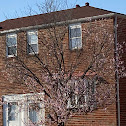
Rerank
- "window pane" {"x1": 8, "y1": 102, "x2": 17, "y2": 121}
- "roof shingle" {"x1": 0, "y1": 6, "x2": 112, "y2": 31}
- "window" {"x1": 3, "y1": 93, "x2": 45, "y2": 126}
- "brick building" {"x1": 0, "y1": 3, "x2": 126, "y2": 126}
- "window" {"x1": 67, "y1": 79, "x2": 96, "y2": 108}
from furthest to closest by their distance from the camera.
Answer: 1. "window pane" {"x1": 8, "y1": 102, "x2": 17, "y2": 121}
2. "window" {"x1": 3, "y1": 93, "x2": 45, "y2": 126}
3. "brick building" {"x1": 0, "y1": 3, "x2": 126, "y2": 126}
4. "roof shingle" {"x1": 0, "y1": 6, "x2": 112, "y2": 31}
5. "window" {"x1": 67, "y1": 79, "x2": 96, "y2": 108}

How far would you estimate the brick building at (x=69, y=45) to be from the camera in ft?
78.0

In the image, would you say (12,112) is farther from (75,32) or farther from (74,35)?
(75,32)

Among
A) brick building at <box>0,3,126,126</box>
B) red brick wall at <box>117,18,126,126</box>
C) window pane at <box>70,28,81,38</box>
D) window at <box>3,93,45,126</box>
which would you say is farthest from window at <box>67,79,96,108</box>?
window at <box>3,93,45,126</box>

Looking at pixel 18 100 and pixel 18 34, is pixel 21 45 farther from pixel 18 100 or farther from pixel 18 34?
pixel 18 100

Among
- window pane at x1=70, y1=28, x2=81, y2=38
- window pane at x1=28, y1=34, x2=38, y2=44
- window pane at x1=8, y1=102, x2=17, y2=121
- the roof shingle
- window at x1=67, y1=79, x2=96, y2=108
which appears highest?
the roof shingle

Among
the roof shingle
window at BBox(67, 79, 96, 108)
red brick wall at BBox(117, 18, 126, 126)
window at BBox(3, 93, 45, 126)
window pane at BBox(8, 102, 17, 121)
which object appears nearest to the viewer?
window at BBox(67, 79, 96, 108)

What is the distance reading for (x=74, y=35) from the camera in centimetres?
2580

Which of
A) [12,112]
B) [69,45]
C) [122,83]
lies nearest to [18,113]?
[12,112]

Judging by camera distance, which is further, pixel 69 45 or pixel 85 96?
pixel 69 45

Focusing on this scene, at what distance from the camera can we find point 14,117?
27406 mm

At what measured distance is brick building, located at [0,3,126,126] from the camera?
23.8 meters

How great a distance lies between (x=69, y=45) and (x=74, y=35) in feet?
2.42

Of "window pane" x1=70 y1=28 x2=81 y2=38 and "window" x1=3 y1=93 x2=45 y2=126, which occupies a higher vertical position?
"window pane" x1=70 y1=28 x2=81 y2=38

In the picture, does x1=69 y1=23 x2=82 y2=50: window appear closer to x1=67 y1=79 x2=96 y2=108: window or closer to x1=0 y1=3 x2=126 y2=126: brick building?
x1=0 y1=3 x2=126 y2=126: brick building
